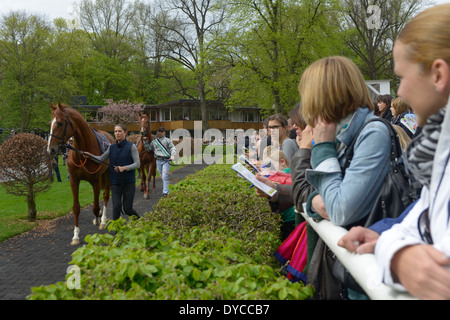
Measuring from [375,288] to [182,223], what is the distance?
253 centimetres

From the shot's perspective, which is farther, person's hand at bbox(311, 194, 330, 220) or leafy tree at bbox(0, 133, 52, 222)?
leafy tree at bbox(0, 133, 52, 222)

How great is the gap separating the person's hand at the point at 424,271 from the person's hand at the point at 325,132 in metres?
0.91

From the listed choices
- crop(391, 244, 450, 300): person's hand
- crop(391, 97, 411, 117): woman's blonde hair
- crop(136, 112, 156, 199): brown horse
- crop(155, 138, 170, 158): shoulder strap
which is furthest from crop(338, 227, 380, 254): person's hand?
crop(136, 112, 156, 199): brown horse

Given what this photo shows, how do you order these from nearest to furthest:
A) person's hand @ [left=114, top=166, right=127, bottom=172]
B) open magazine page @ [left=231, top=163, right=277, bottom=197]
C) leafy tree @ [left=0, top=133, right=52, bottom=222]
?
open magazine page @ [left=231, top=163, right=277, bottom=197], person's hand @ [left=114, top=166, right=127, bottom=172], leafy tree @ [left=0, top=133, right=52, bottom=222]

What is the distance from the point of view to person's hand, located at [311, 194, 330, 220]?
187 centimetres

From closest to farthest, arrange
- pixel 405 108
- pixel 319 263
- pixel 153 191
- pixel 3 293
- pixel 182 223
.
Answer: pixel 319 263 → pixel 182 223 → pixel 3 293 → pixel 405 108 → pixel 153 191

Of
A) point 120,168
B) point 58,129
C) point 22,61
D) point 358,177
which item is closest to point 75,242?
point 120,168

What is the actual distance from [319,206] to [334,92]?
588 millimetres

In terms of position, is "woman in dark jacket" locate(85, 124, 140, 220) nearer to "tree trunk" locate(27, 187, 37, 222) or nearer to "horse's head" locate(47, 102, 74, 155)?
"horse's head" locate(47, 102, 74, 155)

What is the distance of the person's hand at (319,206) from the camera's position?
1874mm

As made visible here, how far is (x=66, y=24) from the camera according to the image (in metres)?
57.1

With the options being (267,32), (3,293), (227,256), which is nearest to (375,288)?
(227,256)

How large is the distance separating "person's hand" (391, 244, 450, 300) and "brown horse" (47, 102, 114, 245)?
7174mm
